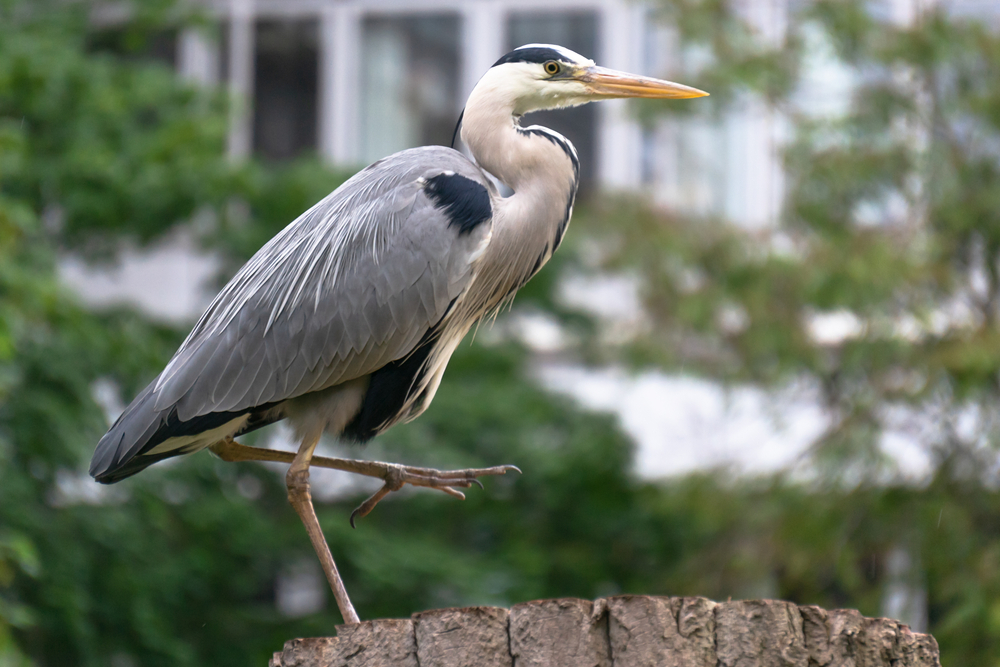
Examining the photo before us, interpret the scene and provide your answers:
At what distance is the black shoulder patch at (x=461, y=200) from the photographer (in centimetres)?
367

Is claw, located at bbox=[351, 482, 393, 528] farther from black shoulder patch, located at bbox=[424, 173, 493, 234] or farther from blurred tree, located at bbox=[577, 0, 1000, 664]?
blurred tree, located at bbox=[577, 0, 1000, 664]

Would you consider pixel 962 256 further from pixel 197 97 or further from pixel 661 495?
pixel 197 97

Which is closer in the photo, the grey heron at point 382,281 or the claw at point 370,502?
the grey heron at point 382,281

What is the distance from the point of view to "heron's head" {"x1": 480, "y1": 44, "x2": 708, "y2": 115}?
147 inches

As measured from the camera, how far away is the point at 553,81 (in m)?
3.77

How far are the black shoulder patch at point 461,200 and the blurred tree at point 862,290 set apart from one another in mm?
4472

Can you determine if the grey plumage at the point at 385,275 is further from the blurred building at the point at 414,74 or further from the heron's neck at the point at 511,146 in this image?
the blurred building at the point at 414,74

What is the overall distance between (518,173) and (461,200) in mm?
205

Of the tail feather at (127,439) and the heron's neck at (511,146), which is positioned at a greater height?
the heron's neck at (511,146)

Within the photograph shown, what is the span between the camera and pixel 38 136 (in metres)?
8.26

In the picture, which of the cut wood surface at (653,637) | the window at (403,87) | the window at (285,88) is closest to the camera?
the cut wood surface at (653,637)

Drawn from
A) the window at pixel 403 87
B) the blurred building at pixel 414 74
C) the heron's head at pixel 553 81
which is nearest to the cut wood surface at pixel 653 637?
the heron's head at pixel 553 81

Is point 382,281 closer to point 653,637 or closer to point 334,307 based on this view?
point 334,307

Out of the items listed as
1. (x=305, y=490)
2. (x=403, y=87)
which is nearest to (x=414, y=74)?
(x=403, y=87)
